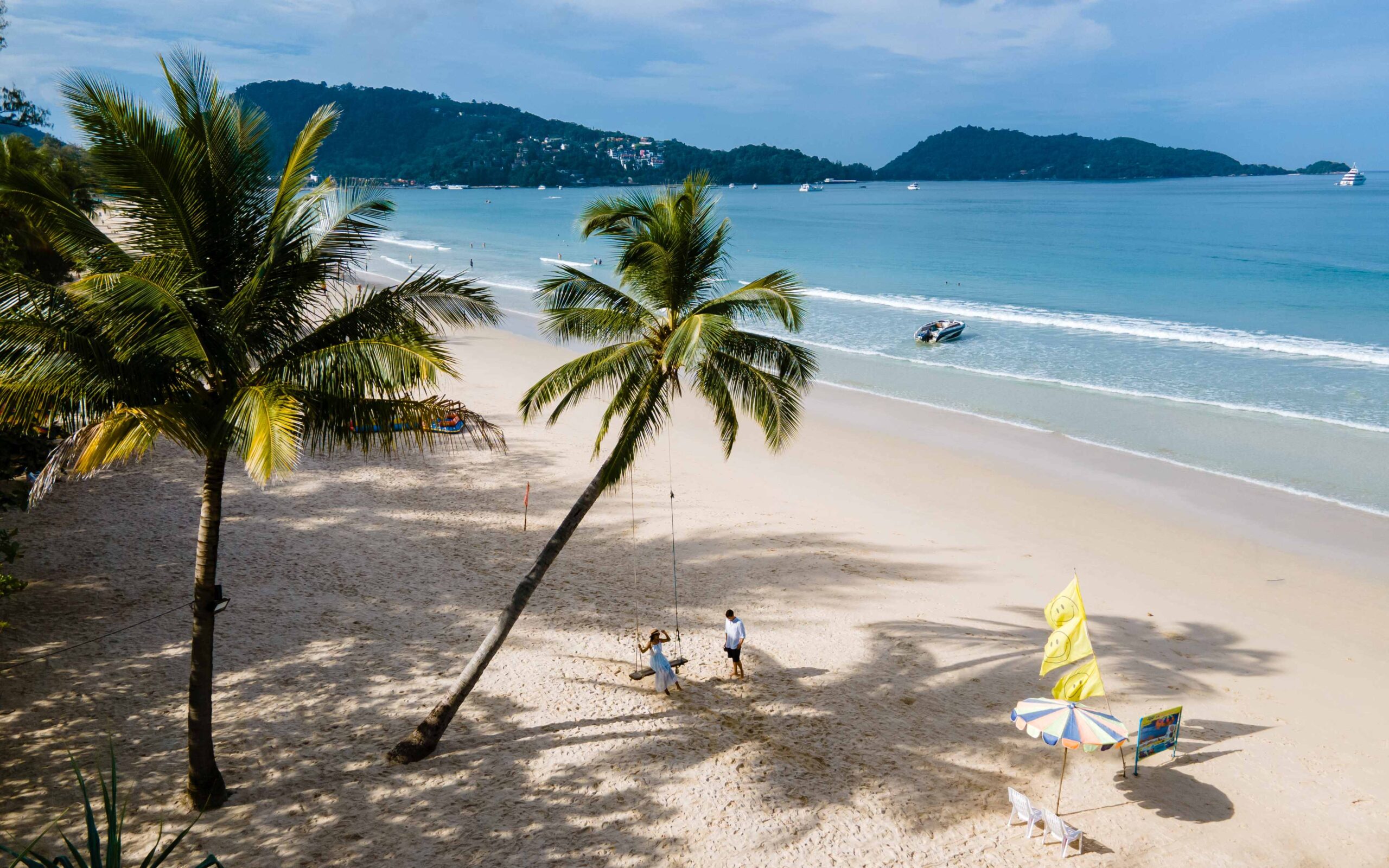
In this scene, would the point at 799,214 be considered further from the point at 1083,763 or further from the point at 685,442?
the point at 1083,763

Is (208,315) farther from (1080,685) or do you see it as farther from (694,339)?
(1080,685)

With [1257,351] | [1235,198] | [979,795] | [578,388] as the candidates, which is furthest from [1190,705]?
[1235,198]

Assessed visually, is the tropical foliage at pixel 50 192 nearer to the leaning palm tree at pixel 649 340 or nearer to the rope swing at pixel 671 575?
the leaning palm tree at pixel 649 340

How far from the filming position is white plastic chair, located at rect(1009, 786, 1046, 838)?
782 cm

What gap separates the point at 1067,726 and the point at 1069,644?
37.2 inches

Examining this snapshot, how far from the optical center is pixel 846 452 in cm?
2031

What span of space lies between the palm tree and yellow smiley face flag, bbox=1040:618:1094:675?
6163mm

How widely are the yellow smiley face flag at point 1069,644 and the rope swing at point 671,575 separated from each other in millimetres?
4085

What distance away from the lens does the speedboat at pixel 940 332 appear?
112 feet

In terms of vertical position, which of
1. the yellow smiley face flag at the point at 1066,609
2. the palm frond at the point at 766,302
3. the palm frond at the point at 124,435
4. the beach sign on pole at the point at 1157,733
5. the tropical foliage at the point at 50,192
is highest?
the tropical foliage at the point at 50,192

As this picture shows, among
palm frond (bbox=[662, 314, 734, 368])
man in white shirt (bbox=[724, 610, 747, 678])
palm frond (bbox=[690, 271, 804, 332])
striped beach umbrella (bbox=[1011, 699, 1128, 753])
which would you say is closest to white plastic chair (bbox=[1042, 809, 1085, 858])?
striped beach umbrella (bbox=[1011, 699, 1128, 753])

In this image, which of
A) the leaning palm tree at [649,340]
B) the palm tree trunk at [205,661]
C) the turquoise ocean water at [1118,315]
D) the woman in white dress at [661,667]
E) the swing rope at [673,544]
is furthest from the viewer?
the turquoise ocean water at [1118,315]

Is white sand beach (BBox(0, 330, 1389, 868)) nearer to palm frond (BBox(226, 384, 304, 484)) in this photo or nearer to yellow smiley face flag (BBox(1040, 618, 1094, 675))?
yellow smiley face flag (BBox(1040, 618, 1094, 675))

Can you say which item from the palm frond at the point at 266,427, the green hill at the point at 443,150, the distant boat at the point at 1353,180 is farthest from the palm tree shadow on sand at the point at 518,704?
the distant boat at the point at 1353,180
